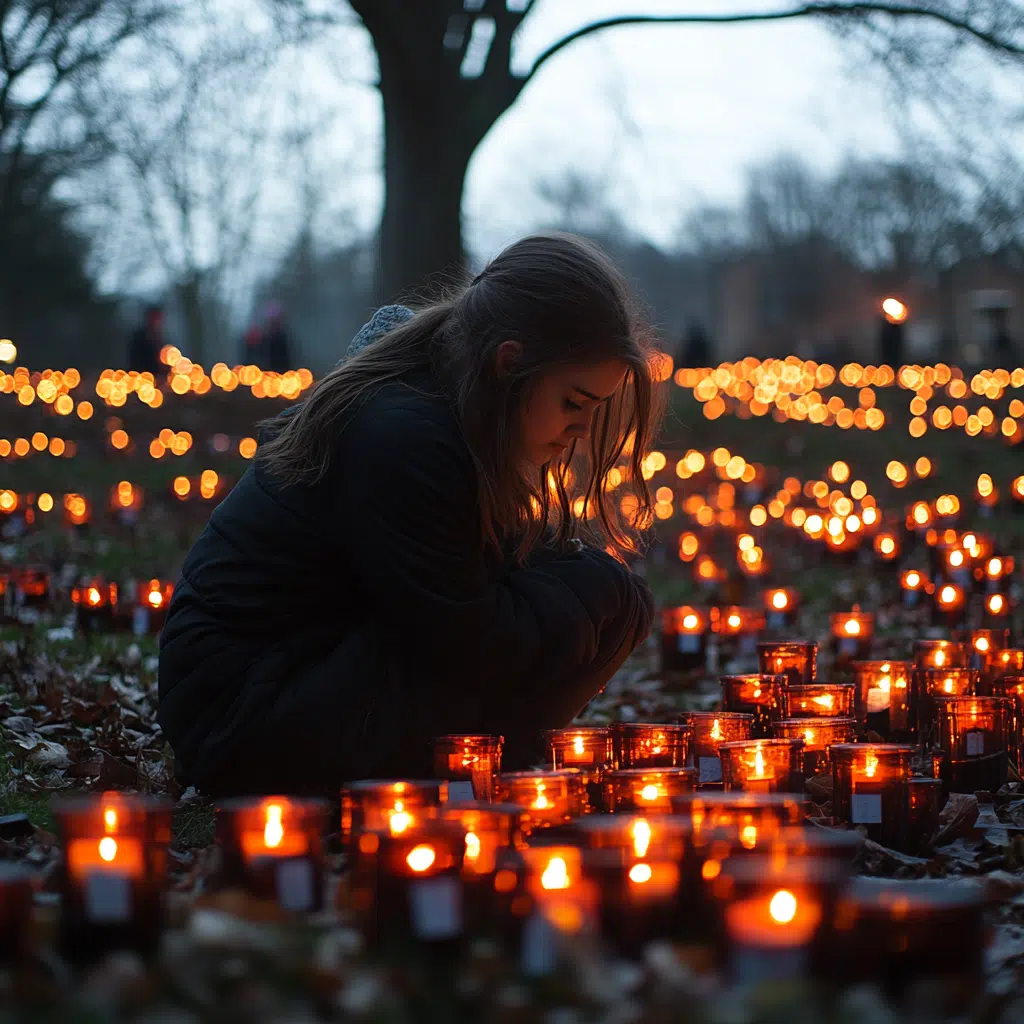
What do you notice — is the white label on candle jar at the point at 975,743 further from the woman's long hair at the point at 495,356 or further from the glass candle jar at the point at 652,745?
the woman's long hair at the point at 495,356

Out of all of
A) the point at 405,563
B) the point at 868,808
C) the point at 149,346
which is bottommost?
the point at 868,808

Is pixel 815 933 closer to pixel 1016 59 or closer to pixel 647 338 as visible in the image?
pixel 647 338

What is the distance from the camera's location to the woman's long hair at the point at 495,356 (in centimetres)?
331

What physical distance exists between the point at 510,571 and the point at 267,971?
1.75 m

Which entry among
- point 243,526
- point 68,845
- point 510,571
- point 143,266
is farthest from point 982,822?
point 143,266

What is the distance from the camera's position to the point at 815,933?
1.94 metres

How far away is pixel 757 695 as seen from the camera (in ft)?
13.0

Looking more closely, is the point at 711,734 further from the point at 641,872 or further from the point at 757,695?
the point at 641,872

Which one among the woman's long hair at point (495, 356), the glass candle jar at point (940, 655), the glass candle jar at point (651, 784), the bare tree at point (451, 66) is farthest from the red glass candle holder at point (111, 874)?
the bare tree at point (451, 66)

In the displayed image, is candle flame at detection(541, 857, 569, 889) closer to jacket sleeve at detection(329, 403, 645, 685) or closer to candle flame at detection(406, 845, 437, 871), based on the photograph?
candle flame at detection(406, 845, 437, 871)

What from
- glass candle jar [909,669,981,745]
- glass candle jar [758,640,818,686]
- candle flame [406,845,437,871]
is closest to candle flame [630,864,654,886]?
candle flame [406,845,437,871]

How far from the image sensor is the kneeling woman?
3.25 metres

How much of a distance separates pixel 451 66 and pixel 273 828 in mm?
9664

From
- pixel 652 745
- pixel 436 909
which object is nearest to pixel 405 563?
pixel 652 745
